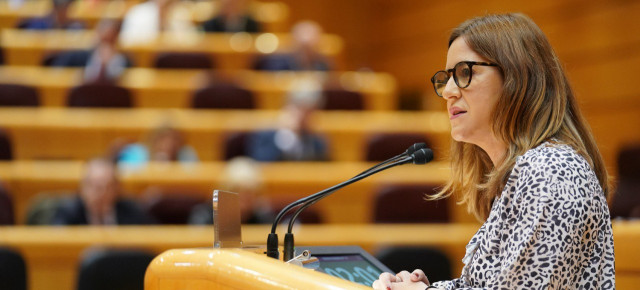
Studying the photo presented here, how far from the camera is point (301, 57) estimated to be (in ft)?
15.4

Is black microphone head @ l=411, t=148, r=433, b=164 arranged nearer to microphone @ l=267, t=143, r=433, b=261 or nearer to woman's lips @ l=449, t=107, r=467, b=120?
microphone @ l=267, t=143, r=433, b=261

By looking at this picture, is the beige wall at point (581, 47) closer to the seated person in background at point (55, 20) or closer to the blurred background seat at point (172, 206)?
the blurred background seat at point (172, 206)

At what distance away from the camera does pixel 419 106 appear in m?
5.51

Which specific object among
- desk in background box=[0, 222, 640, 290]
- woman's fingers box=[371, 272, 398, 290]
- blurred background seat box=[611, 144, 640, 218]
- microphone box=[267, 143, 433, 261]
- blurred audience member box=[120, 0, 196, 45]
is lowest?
→ desk in background box=[0, 222, 640, 290]

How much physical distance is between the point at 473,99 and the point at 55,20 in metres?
4.42

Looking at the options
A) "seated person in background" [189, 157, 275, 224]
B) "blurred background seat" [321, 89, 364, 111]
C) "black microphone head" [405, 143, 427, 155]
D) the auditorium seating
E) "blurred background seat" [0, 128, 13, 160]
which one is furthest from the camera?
"blurred background seat" [321, 89, 364, 111]

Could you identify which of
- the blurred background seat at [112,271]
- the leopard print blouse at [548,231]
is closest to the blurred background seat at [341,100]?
the blurred background seat at [112,271]

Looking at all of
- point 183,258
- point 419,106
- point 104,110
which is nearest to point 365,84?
point 419,106

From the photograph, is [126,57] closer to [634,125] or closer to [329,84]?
[329,84]

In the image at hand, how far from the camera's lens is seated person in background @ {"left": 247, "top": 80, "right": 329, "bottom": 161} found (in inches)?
147

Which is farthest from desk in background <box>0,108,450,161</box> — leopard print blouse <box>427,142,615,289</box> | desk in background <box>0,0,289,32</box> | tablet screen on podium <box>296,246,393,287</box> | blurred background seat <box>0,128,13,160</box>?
leopard print blouse <box>427,142,615,289</box>

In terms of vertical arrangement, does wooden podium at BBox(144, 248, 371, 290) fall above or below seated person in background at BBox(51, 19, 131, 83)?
below

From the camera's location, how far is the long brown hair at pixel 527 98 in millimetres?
918

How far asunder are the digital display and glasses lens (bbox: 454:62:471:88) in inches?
14.1
